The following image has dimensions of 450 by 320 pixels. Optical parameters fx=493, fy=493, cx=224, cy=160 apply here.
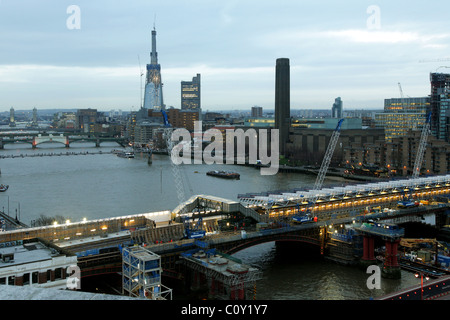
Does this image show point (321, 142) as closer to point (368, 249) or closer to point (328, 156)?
point (328, 156)

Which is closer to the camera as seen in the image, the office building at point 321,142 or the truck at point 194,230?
the truck at point 194,230

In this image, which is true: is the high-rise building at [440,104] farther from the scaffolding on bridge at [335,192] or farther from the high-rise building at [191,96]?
the high-rise building at [191,96]

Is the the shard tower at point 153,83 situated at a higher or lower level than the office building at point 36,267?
higher

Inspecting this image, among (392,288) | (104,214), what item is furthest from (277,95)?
(392,288)

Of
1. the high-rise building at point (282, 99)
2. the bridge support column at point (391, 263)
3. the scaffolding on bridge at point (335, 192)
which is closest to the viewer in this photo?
the bridge support column at point (391, 263)

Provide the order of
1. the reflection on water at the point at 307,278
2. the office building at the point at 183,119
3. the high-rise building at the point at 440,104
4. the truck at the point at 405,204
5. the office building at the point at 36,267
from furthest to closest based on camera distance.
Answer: the office building at the point at 183,119 < the high-rise building at the point at 440,104 < the truck at the point at 405,204 < the reflection on water at the point at 307,278 < the office building at the point at 36,267

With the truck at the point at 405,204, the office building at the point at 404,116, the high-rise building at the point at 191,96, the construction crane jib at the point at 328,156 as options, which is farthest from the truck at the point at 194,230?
the high-rise building at the point at 191,96
